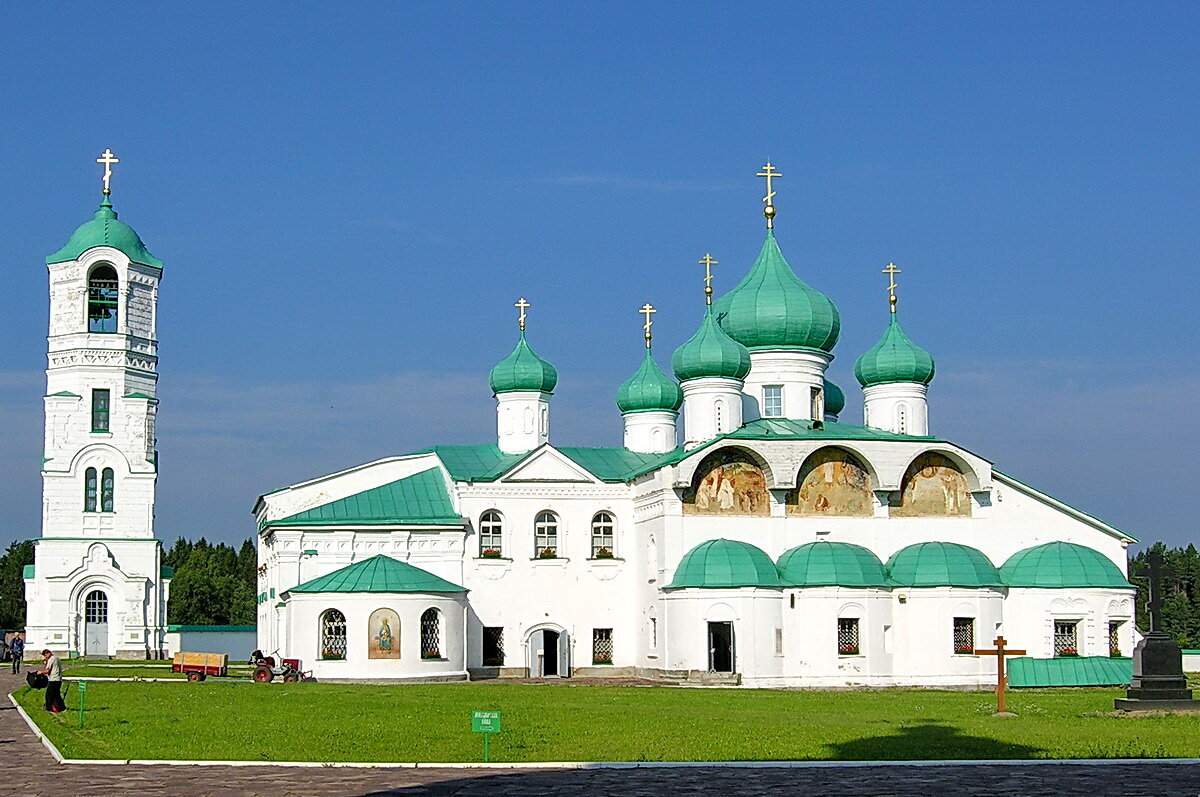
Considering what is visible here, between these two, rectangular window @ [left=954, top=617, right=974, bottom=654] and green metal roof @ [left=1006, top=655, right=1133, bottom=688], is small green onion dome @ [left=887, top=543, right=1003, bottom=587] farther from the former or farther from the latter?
green metal roof @ [left=1006, top=655, right=1133, bottom=688]

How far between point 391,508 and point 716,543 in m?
8.99

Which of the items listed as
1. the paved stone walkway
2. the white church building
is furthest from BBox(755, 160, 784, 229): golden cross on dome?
the paved stone walkway

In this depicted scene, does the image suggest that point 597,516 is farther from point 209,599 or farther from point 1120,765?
point 209,599

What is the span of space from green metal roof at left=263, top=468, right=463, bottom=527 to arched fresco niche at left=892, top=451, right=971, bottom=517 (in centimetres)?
1122

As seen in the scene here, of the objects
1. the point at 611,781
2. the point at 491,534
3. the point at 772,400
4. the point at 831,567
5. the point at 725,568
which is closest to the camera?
the point at 611,781

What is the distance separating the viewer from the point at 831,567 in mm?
36219

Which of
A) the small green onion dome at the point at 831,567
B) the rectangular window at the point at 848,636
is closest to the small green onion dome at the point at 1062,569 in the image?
the small green onion dome at the point at 831,567

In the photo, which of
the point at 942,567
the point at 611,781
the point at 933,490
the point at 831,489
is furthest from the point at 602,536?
the point at 611,781

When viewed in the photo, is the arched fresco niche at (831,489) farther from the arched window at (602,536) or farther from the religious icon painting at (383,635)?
the religious icon painting at (383,635)

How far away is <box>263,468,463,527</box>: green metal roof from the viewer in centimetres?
3953

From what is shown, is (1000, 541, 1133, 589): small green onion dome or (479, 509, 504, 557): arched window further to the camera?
(479, 509, 504, 557): arched window

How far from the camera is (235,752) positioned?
1645cm

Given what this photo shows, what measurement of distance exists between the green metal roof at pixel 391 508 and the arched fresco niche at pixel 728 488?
6.27 metres

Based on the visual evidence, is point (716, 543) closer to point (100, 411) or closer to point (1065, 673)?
point (1065, 673)
